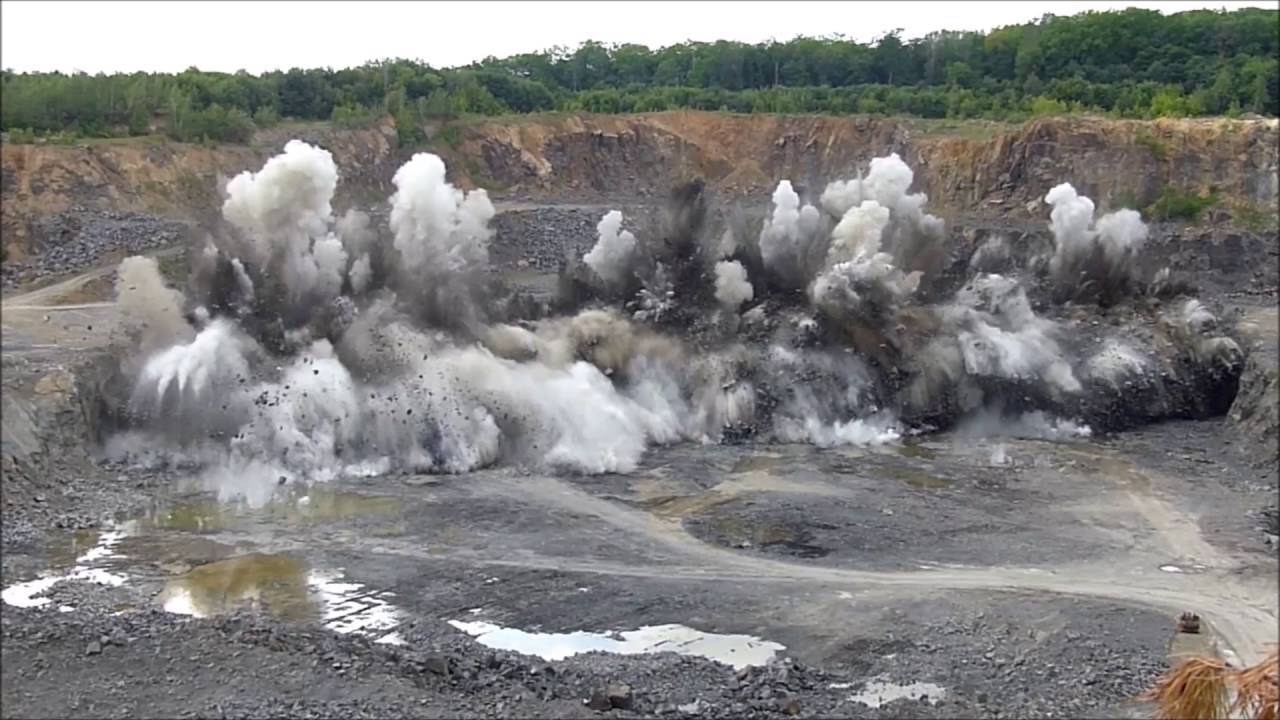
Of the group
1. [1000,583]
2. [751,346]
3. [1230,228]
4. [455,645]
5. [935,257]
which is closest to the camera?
[455,645]

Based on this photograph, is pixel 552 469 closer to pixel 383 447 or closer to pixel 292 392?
pixel 383 447

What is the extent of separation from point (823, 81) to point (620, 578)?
92231mm

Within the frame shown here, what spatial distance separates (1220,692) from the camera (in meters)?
8.05

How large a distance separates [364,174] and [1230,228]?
49.1m

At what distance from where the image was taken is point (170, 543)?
30844mm

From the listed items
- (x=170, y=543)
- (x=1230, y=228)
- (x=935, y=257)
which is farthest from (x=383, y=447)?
(x=1230, y=228)

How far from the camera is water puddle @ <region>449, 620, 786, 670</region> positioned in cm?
2494

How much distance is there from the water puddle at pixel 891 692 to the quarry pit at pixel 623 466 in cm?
11


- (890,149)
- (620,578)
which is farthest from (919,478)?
(890,149)

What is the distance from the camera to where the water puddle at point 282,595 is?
86.1 ft

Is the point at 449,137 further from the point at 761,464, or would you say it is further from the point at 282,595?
the point at 282,595

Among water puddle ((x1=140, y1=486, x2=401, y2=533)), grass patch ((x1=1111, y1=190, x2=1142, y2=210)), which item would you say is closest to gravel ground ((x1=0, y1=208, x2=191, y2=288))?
water puddle ((x1=140, y1=486, x2=401, y2=533))

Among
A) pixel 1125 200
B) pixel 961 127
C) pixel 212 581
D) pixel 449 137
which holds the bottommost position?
pixel 212 581

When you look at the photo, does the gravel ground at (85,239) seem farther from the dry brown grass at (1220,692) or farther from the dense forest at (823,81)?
the dry brown grass at (1220,692)
